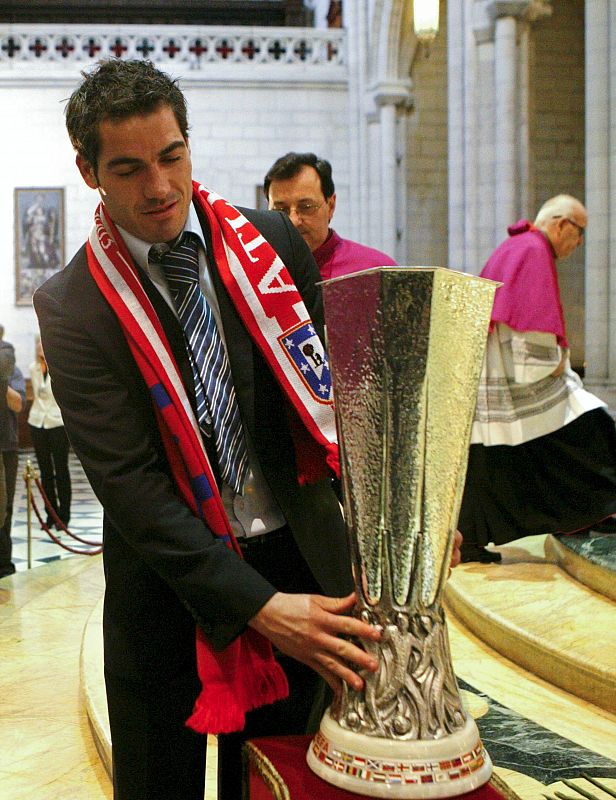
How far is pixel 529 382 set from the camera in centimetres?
474

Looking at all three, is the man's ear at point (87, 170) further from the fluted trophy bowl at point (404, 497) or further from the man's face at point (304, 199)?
the man's face at point (304, 199)

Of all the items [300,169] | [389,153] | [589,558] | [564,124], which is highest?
[564,124]

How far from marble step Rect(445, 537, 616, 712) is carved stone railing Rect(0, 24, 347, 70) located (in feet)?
41.8

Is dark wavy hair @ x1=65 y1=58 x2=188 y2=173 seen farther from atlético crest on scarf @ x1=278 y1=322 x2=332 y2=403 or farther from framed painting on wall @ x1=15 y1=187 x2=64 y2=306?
framed painting on wall @ x1=15 y1=187 x2=64 y2=306

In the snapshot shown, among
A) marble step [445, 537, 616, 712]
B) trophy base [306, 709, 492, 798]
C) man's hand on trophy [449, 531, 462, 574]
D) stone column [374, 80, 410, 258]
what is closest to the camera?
trophy base [306, 709, 492, 798]

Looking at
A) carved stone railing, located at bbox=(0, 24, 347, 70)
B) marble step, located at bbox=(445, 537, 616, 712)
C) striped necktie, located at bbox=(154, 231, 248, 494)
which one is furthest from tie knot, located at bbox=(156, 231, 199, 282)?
carved stone railing, located at bbox=(0, 24, 347, 70)

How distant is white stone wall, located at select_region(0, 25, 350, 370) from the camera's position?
15.4m

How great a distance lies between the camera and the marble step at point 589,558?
3.94 m

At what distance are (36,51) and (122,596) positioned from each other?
1719 centimetres

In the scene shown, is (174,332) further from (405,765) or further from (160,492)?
(405,765)

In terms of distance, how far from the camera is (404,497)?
3.70 feet

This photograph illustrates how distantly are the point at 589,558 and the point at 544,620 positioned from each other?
57 cm

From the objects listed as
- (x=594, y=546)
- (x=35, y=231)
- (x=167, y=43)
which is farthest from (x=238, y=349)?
(x=167, y=43)

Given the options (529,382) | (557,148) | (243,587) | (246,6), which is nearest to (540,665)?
(529,382)
